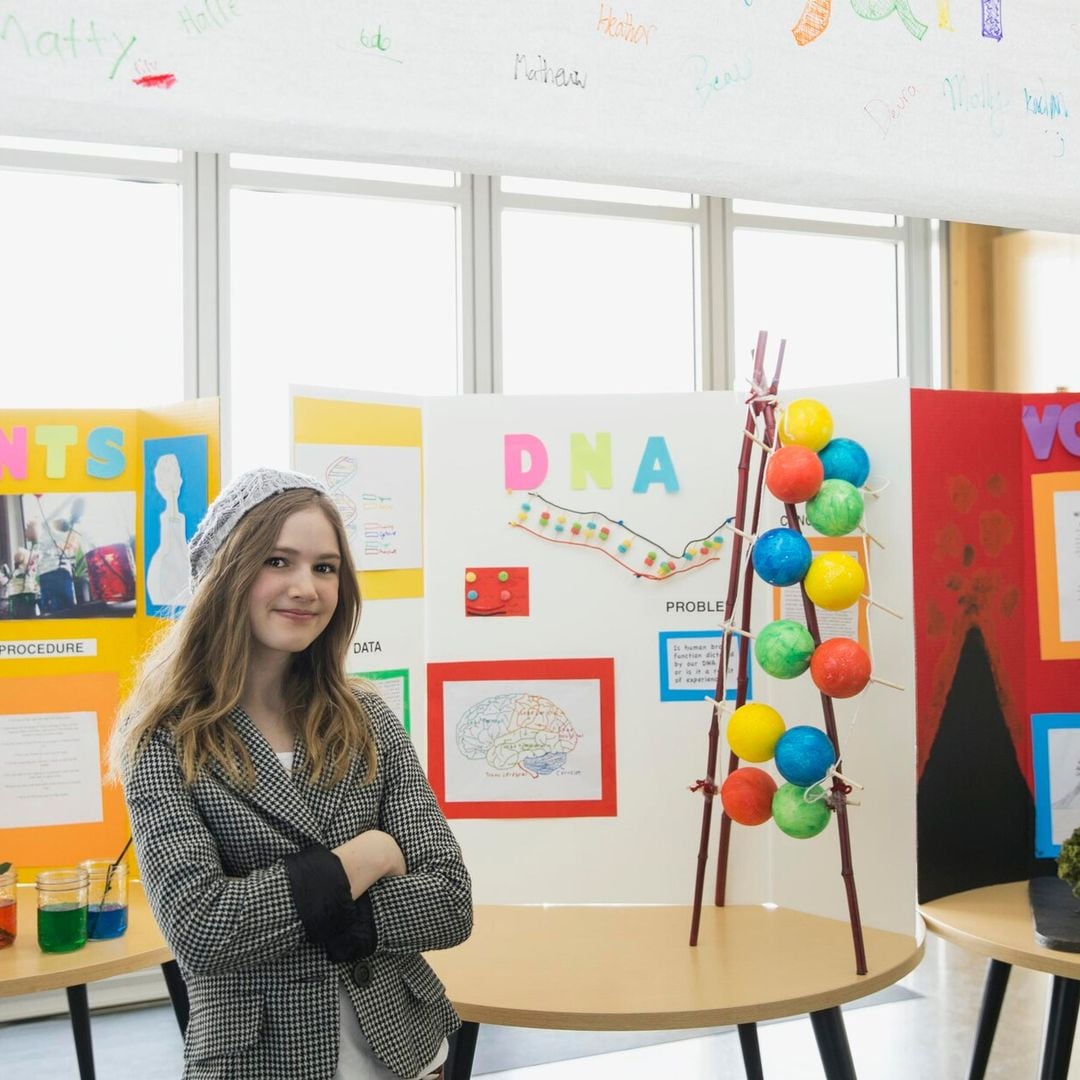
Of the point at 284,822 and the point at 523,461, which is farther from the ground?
the point at 523,461

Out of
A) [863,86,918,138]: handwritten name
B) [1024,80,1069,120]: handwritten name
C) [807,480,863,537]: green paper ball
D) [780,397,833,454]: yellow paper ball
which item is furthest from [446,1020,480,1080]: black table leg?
[1024,80,1069,120]: handwritten name

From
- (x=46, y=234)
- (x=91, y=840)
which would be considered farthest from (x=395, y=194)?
(x=91, y=840)

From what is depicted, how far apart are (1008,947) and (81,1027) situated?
1.77 meters

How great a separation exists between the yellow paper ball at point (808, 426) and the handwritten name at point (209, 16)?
1107 millimetres

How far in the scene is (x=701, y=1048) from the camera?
3.39 metres

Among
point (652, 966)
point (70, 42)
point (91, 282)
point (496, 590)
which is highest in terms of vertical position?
point (91, 282)

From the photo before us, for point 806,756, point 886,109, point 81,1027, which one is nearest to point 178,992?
point 81,1027

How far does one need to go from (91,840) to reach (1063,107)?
2.49m

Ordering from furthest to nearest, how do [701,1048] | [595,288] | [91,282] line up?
[595,288] → [91,282] → [701,1048]

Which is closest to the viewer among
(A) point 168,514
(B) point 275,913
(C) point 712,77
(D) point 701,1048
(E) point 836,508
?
(B) point 275,913

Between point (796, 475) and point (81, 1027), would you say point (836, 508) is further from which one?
point (81, 1027)

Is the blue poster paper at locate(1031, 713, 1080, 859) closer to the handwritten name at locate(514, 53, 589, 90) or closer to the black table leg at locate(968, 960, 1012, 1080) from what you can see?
the black table leg at locate(968, 960, 1012, 1080)

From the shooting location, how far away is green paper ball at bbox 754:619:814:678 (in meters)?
1.92

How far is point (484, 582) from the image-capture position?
2.35 m
